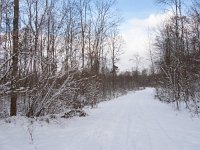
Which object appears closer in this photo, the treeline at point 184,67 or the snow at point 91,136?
the snow at point 91,136

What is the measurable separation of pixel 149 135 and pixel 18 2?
343 inches

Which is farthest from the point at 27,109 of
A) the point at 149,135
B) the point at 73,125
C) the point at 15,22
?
the point at 149,135

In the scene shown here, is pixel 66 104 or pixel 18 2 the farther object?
pixel 66 104

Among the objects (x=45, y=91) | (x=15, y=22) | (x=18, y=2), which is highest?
(x=18, y=2)

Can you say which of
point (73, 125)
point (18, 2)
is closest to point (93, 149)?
point (73, 125)

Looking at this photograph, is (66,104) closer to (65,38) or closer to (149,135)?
(149,135)

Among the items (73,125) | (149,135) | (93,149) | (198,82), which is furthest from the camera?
(198,82)

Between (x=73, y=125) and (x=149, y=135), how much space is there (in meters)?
3.92

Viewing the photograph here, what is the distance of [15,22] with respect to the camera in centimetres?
1362

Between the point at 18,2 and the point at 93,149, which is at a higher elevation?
the point at 18,2

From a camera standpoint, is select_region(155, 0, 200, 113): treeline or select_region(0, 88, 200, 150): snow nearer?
select_region(0, 88, 200, 150): snow

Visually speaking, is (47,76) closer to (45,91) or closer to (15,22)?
(45,91)

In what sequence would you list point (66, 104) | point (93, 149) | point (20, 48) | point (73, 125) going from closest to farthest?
point (93, 149) → point (20, 48) → point (73, 125) → point (66, 104)

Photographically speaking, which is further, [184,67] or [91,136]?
[184,67]
